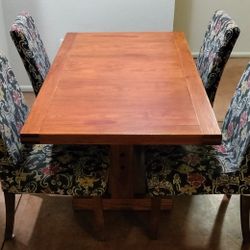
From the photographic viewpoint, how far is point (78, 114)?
53.4 inches

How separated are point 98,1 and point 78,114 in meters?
1.67

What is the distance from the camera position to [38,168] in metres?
1.53

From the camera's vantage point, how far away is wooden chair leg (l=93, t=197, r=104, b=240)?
5.27 feet

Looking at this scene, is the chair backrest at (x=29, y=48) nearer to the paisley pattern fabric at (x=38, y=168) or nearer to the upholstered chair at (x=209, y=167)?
the paisley pattern fabric at (x=38, y=168)

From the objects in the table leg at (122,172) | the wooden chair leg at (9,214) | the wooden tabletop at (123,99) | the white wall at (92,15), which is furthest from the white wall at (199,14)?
the wooden chair leg at (9,214)

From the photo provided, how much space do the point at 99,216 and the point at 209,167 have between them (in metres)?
0.56

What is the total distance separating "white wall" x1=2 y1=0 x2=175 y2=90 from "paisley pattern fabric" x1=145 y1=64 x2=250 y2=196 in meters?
1.39

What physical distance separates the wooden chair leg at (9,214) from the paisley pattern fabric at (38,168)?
0.12 meters

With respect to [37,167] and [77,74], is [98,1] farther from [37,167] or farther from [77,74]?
[37,167]

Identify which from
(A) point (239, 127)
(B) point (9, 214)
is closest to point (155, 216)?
(A) point (239, 127)

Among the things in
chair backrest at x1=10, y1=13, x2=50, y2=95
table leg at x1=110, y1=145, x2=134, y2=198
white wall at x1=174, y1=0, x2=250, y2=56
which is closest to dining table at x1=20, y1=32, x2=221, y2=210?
table leg at x1=110, y1=145, x2=134, y2=198

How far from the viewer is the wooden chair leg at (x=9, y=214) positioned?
1.63 metres

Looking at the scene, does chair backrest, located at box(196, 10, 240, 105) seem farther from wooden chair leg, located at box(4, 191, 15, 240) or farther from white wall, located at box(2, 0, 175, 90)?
wooden chair leg, located at box(4, 191, 15, 240)

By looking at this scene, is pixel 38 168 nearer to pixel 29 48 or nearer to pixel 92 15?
pixel 29 48
